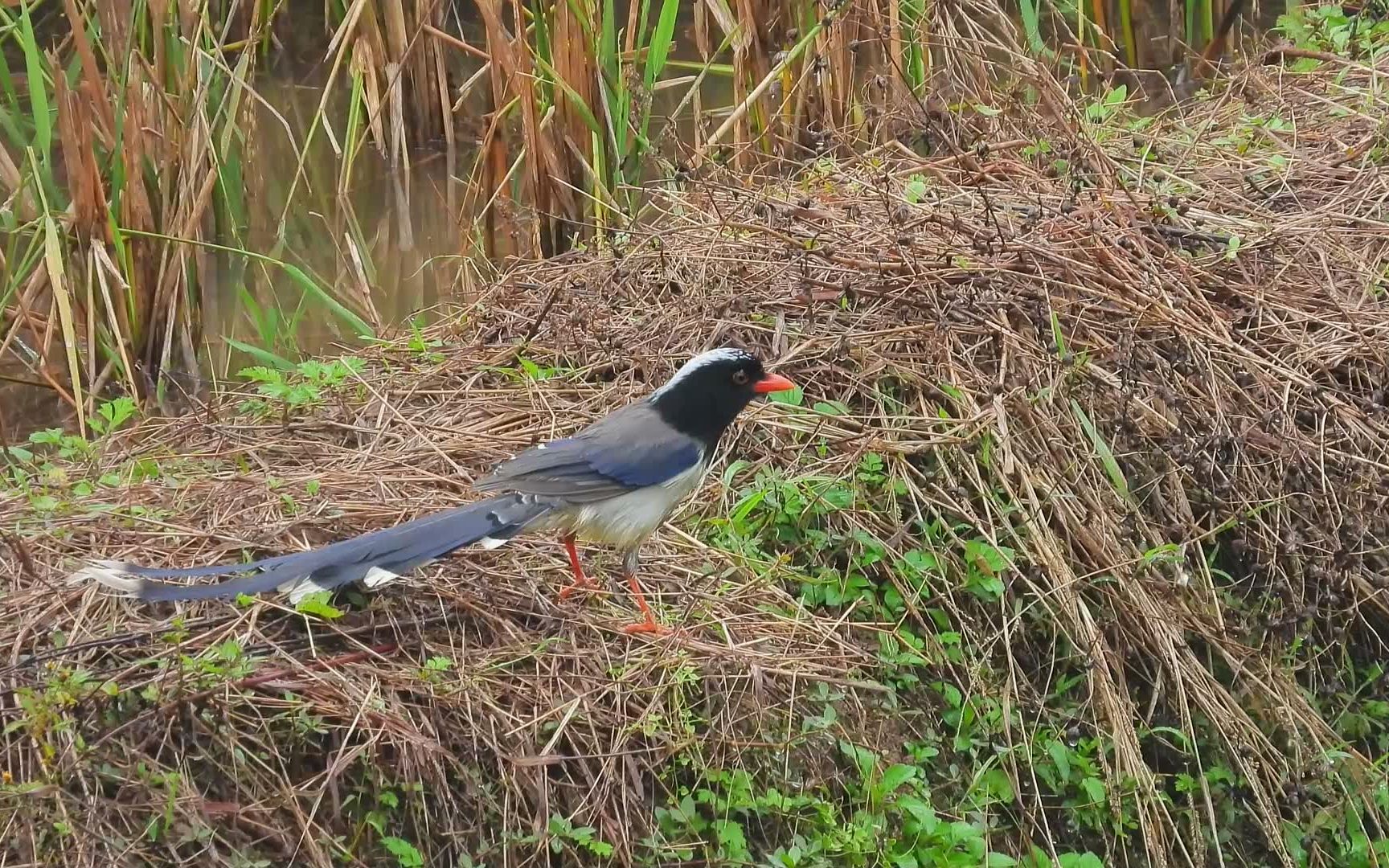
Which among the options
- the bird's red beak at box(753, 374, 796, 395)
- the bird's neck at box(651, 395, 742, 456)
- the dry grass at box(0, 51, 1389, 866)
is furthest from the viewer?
the bird's red beak at box(753, 374, 796, 395)

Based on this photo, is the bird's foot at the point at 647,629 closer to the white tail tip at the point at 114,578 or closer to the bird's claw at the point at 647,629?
the bird's claw at the point at 647,629

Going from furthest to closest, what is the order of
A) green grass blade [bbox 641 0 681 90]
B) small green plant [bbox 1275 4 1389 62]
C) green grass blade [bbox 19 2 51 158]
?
small green plant [bbox 1275 4 1389 62] → green grass blade [bbox 641 0 681 90] → green grass blade [bbox 19 2 51 158]

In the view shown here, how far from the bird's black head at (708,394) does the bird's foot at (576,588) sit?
441mm

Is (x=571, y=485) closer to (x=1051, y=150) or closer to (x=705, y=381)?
(x=705, y=381)

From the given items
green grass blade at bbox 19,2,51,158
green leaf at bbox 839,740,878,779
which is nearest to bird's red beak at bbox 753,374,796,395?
green leaf at bbox 839,740,878,779

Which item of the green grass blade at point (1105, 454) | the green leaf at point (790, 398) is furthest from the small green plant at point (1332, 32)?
the green leaf at point (790, 398)

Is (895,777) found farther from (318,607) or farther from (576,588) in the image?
(318,607)

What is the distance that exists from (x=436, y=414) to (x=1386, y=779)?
2.81 metres

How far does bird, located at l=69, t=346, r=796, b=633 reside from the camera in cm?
346

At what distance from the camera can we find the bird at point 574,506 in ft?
11.3

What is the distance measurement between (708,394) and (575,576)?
0.57 m

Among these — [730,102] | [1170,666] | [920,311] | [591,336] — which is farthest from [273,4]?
[1170,666]

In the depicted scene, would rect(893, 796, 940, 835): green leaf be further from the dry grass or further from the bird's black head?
the bird's black head

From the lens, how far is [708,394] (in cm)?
404
